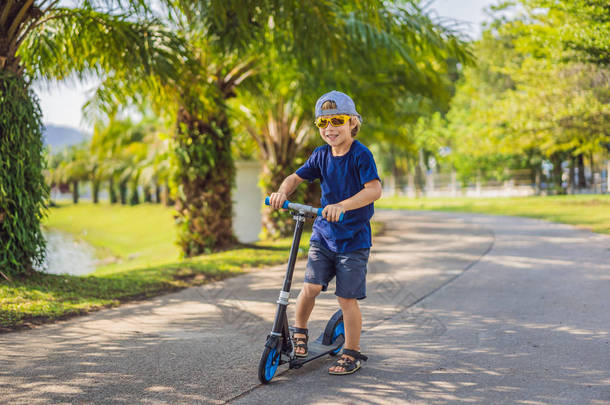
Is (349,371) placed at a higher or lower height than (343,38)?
lower

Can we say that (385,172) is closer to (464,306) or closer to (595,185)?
(595,185)

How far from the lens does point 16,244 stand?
6734 mm

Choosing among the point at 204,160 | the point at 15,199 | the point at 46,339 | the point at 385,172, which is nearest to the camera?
the point at 46,339

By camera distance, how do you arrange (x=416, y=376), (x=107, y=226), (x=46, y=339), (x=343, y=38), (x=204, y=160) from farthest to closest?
(x=107, y=226) → (x=204, y=160) → (x=343, y=38) → (x=46, y=339) → (x=416, y=376)

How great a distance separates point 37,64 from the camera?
7.77 metres

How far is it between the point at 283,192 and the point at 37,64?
5520 mm

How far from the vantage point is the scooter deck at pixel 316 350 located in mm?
3818

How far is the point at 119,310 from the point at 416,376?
134 inches

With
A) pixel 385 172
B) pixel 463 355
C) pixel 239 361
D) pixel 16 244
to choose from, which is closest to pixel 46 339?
pixel 239 361

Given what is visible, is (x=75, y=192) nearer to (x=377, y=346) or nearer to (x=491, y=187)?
(x=491, y=187)

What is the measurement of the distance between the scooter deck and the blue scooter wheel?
0.52 ft

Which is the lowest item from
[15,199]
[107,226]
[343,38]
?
[107,226]

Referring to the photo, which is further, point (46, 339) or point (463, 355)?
point (46, 339)

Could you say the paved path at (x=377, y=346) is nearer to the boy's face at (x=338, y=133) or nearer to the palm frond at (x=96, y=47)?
the boy's face at (x=338, y=133)
